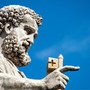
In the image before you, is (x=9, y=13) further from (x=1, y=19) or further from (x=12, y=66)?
(x=12, y=66)

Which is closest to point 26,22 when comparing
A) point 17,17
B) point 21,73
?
point 17,17

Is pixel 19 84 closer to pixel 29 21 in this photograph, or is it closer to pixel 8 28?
pixel 8 28

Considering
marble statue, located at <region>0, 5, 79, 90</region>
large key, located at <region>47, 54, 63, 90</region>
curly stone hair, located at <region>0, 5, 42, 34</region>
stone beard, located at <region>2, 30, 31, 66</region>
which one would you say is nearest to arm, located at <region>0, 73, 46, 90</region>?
marble statue, located at <region>0, 5, 79, 90</region>

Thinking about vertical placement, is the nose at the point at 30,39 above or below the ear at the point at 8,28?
below

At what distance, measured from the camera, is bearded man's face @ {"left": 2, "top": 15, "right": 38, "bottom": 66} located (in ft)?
55.7

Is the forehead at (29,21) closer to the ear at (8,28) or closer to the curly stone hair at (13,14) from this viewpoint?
the curly stone hair at (13,14)

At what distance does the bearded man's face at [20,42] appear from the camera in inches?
668

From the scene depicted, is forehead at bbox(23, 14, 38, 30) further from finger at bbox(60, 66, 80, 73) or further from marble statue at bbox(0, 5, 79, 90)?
finger at bbox(60, 66, 80, 73)

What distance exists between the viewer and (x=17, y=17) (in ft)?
57.0

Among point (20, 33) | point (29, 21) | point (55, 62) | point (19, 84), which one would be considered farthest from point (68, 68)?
point (29, 21)

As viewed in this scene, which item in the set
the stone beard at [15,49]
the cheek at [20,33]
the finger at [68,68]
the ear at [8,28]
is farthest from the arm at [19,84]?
the ear at [8,28]

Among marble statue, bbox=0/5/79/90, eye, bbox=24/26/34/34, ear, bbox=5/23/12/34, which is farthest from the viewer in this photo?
eye, bbox=24/26/34/34

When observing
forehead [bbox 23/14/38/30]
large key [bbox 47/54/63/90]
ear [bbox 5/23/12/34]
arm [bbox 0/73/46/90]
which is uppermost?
forehead [bbox 23/14/38/30]

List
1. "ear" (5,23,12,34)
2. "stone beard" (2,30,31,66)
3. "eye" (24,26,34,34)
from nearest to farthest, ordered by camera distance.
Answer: "stone beard" (2,30,31,66)
"ear" (5,23,12,34)
"eye" (24,26,34,34)
